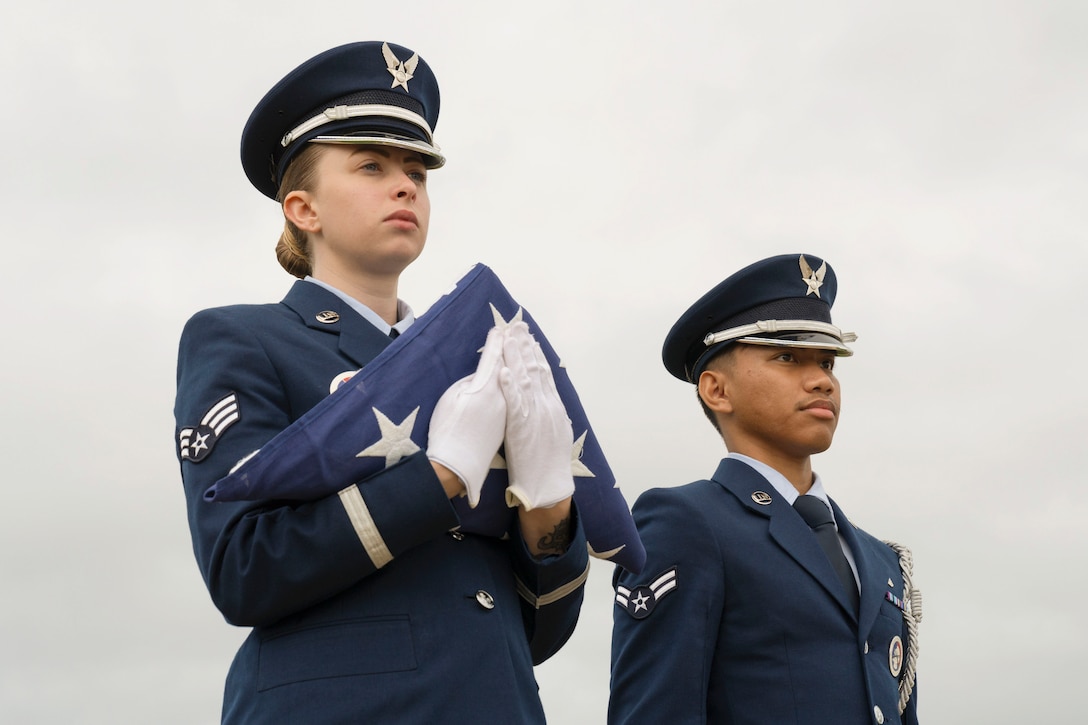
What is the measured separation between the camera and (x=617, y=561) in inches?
168

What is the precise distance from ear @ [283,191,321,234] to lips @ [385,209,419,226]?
29 cm

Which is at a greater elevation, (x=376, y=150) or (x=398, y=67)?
(x=398, y=67)

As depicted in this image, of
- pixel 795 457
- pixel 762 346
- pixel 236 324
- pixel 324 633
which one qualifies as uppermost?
pixel 762 346

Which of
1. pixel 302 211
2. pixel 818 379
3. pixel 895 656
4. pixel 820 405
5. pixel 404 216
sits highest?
pixel 818 379

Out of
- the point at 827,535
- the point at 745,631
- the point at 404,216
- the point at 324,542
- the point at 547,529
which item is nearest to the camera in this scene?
the point at 324,542

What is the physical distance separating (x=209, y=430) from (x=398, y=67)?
63.3 inches

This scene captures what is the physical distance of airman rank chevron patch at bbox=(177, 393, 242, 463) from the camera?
3799mm

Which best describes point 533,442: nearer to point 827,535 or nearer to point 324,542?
point 324,542

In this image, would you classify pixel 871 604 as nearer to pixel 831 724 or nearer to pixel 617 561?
pixel 831 724

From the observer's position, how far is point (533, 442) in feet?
12.3

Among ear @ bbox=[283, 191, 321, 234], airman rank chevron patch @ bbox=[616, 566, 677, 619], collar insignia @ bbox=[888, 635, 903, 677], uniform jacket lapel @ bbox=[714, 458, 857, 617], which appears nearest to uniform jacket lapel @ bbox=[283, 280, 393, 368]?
ear @ bbox=[283, 191, 321, 234]

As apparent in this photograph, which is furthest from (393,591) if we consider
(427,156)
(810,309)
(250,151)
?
(810,309)

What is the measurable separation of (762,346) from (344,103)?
287 cm

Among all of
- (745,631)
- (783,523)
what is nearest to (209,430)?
(745,631)
